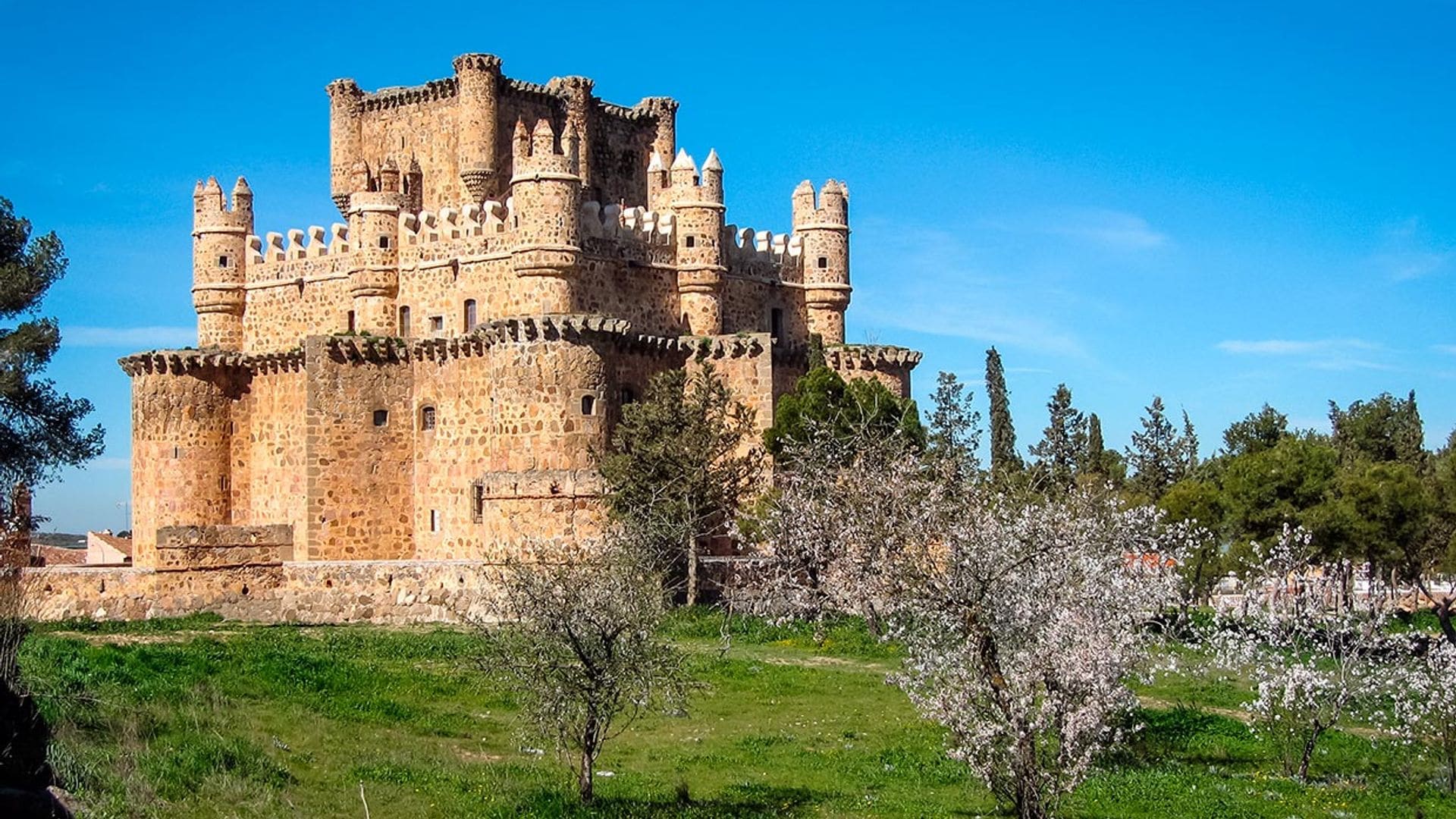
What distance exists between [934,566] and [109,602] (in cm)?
2299

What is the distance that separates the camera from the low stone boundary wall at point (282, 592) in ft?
119

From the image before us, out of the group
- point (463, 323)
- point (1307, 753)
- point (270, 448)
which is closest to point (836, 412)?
point (463, 323)

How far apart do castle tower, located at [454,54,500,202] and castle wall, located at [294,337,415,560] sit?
244 inches

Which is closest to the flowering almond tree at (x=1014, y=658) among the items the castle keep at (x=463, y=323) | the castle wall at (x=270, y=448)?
the castle keep at (x=463, y=323)

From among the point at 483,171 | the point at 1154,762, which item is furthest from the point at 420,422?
the point at 1154,762

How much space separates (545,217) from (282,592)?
12177mm

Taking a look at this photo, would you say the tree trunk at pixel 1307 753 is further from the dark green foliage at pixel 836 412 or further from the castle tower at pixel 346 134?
the castle tower at pixel 346 134

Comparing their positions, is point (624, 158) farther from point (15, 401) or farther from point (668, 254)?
point (15, 401)

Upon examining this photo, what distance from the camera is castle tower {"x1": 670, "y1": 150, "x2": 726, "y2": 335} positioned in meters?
47.4

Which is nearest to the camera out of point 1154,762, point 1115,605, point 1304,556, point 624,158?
point 1115,605

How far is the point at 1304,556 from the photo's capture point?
3278 centimetres

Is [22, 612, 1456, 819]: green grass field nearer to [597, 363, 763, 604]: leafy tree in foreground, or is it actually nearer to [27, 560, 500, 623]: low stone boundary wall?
[27, 560, 500, 623]: low stone boundary wall

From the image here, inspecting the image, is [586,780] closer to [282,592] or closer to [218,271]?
[282,592]

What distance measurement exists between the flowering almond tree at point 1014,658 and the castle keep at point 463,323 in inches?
802
